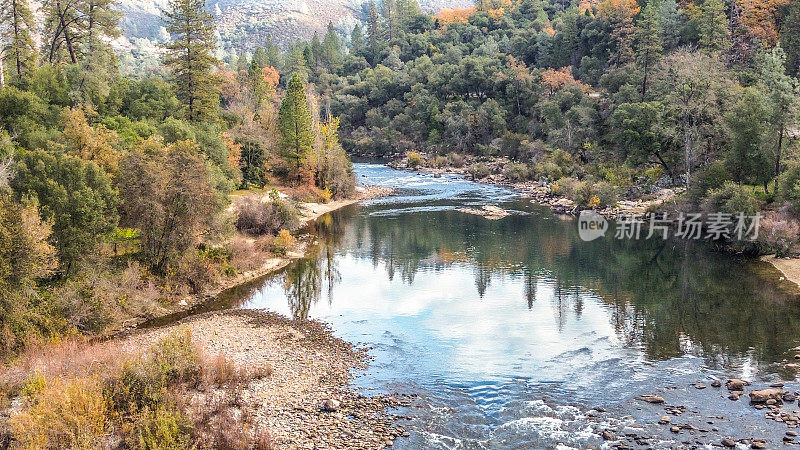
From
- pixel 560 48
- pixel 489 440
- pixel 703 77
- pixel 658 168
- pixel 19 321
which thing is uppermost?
pixel 560 48

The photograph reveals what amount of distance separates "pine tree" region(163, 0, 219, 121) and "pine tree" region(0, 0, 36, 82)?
→ 10.3 metres

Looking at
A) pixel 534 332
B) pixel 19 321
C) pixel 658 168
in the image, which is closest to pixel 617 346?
pixel 534 332

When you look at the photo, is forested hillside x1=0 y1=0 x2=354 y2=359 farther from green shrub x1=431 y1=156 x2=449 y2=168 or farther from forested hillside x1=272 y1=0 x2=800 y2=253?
green shrub x1=431 y1=156 x2=449 y2=168

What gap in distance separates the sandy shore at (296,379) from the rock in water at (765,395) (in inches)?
453

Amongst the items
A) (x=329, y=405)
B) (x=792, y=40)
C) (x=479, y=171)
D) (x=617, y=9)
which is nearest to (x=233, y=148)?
(x=479, y=171)

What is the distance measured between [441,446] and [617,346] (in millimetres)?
11137

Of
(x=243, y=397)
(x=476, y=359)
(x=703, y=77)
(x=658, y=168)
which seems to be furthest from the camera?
(x=658, y=168)

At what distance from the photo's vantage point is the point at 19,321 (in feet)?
69.3

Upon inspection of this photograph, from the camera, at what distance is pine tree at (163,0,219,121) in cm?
5166

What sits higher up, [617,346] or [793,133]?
[793,133]

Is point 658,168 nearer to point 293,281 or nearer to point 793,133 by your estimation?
point 793,133

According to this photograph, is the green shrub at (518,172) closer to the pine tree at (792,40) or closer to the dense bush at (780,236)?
the pine tree at (792,40)

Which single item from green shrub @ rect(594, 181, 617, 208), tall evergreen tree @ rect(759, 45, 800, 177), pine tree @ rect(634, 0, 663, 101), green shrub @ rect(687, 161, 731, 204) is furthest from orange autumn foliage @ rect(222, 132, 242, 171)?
pine tree @ rect(634, 0, 663, 101)

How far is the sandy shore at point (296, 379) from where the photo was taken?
1750cm
